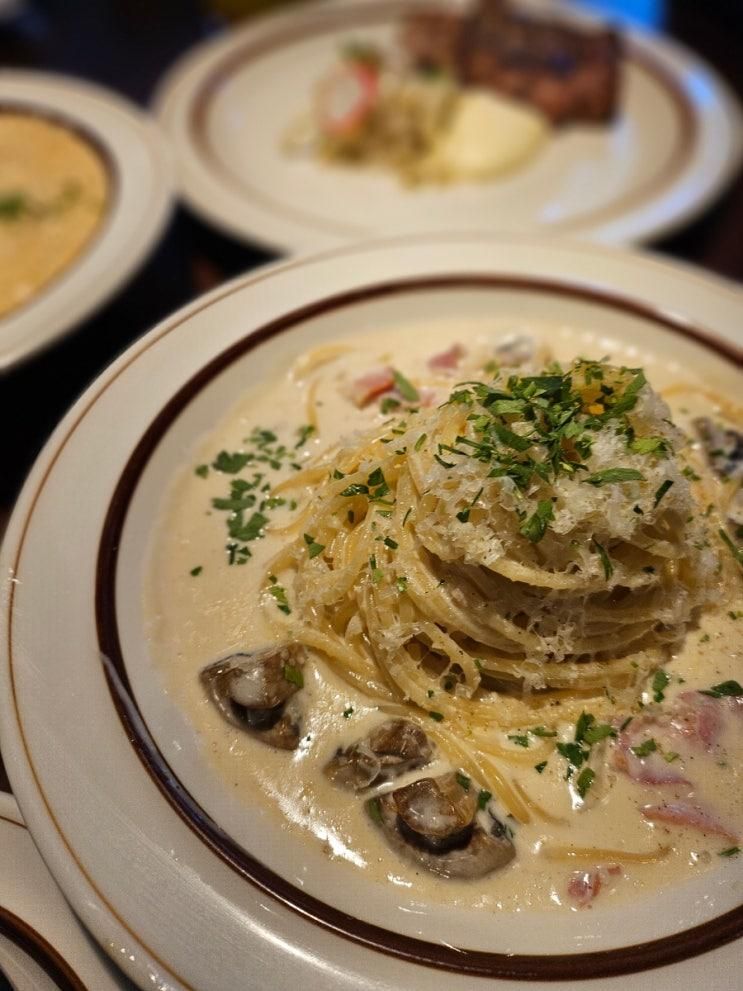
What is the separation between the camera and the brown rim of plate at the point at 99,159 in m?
3.14

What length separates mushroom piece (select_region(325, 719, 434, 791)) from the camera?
178cm

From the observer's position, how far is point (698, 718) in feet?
6.26

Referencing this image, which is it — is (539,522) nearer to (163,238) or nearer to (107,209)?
(163,238)

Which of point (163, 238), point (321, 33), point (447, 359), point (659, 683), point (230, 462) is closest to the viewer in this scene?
point (659, 683)

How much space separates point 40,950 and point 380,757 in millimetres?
827

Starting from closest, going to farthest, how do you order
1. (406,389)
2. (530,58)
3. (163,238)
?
(406,389), (163,238), (530,58)

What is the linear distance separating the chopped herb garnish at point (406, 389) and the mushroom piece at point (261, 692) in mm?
927

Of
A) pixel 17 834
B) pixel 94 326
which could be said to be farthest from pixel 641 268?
pixel 17 834

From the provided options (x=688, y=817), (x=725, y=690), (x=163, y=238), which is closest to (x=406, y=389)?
(x=725, y=690)

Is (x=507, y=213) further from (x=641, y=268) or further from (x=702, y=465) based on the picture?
(x=702, y=465)

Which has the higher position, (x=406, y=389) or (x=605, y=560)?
(x=605, y=560)

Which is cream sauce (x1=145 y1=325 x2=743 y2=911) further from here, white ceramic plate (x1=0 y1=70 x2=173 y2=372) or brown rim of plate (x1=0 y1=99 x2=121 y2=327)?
brown rim of plate (x1=0 y1=99 x2=121 y2=327)

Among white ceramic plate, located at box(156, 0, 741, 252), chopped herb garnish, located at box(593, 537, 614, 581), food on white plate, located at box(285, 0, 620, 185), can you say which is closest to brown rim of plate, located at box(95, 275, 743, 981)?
chopped herb garnish, located at box(593, 537, 614, 581)

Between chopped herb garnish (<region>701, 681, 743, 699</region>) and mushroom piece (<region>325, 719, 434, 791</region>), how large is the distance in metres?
0.72
